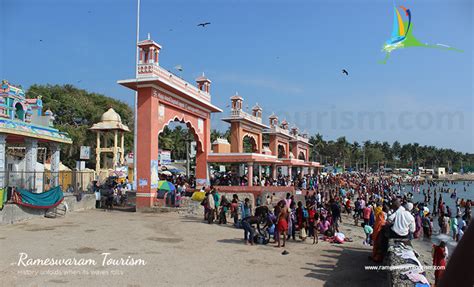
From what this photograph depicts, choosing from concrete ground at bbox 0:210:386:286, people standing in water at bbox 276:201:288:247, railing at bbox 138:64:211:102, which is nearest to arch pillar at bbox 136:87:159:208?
railing at bbox 138:64:211:102

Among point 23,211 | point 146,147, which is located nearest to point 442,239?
point 146,147

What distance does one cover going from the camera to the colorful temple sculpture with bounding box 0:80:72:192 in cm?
1496

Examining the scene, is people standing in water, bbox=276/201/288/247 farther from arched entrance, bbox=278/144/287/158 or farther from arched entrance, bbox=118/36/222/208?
arched entrance, bbox=278/144/287/158

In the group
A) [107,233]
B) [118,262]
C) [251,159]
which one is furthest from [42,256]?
[251,159]

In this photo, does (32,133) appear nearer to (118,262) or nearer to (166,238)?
(166,238)

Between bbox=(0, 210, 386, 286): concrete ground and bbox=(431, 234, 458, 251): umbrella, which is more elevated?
bbox=(0, 210, 386, 286): concrete ground

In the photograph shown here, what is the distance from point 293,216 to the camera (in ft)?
43.0

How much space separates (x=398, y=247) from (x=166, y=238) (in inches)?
277

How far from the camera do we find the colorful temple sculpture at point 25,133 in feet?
49.1

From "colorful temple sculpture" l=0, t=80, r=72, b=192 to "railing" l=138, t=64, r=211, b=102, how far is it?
17.6 ft

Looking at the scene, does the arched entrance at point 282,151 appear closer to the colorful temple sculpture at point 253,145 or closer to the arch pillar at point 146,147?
the colorful temple sculpture at point 253,145

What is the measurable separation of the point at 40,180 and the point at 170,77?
8115mm

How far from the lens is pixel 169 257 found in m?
9.45

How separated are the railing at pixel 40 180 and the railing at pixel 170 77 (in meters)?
6.30
